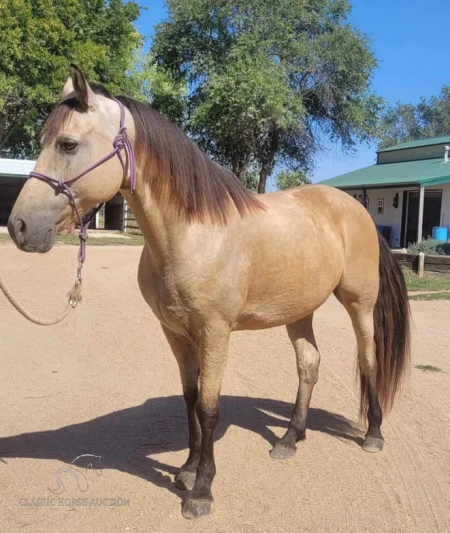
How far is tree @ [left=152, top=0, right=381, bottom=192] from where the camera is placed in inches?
888

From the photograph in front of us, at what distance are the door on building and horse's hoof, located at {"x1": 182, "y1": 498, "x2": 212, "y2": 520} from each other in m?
20.4

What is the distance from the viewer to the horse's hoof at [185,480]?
3090 millimetres

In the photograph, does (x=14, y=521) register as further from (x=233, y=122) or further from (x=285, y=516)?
(x=233, y=122)

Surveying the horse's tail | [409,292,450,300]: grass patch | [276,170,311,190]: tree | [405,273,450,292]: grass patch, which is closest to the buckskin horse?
the horse's tail

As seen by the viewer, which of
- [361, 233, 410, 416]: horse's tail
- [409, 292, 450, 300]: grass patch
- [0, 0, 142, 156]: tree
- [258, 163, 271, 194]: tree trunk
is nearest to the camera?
[361, 233, 410, 416]: horse's tail

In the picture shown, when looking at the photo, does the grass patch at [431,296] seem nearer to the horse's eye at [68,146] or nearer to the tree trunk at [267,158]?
the horse's eye at [68,146]

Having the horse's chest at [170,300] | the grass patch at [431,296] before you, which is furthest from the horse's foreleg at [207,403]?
the grass patch at [431,296]

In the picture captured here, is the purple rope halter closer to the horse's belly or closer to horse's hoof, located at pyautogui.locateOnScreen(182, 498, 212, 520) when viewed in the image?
the horse's belly

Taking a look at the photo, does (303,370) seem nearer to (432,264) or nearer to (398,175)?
(432,264)

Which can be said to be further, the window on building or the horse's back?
the window on building

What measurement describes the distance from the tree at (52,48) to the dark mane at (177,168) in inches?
799

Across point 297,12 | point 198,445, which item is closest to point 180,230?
point 198,445

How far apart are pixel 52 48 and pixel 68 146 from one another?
895 inches

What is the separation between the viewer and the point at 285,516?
2842mm
